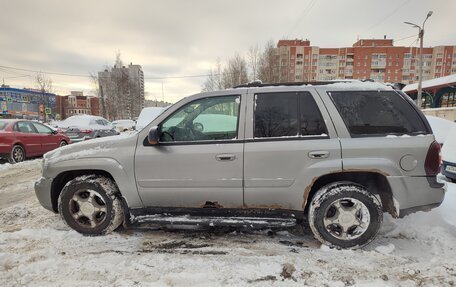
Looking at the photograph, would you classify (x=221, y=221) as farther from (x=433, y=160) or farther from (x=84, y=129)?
(x=84, y=129)

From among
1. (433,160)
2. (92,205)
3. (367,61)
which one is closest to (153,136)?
(92,205)

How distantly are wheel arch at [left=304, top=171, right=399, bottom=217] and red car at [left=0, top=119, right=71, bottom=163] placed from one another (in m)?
9.96

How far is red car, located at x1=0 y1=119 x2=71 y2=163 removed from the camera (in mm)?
9117

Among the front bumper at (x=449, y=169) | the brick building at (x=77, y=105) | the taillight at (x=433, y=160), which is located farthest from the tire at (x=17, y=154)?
the brick building at (x=77, y=105)

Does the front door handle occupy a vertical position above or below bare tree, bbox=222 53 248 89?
below

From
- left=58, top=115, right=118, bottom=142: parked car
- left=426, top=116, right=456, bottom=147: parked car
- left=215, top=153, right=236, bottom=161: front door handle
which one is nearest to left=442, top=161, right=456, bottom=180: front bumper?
left=426, top=116, right=456, bottom=147: parked car

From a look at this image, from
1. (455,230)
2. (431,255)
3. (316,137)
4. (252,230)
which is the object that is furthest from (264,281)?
(455,230)

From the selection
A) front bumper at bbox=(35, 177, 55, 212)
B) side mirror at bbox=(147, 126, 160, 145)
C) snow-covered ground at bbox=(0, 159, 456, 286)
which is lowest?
snow-covered ground at bbox=(0, 159, 456, 286)

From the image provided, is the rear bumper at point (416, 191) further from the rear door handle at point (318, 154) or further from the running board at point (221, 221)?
the running board at point (221, 221)

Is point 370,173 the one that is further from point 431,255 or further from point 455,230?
point 455,230

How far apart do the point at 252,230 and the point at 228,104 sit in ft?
5.70

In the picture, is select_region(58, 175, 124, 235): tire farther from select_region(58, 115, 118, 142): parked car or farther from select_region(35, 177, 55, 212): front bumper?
select_region(58, 115, 118, 142): parked car

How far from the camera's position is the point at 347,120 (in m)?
3.21

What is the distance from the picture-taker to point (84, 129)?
15.2 metres
